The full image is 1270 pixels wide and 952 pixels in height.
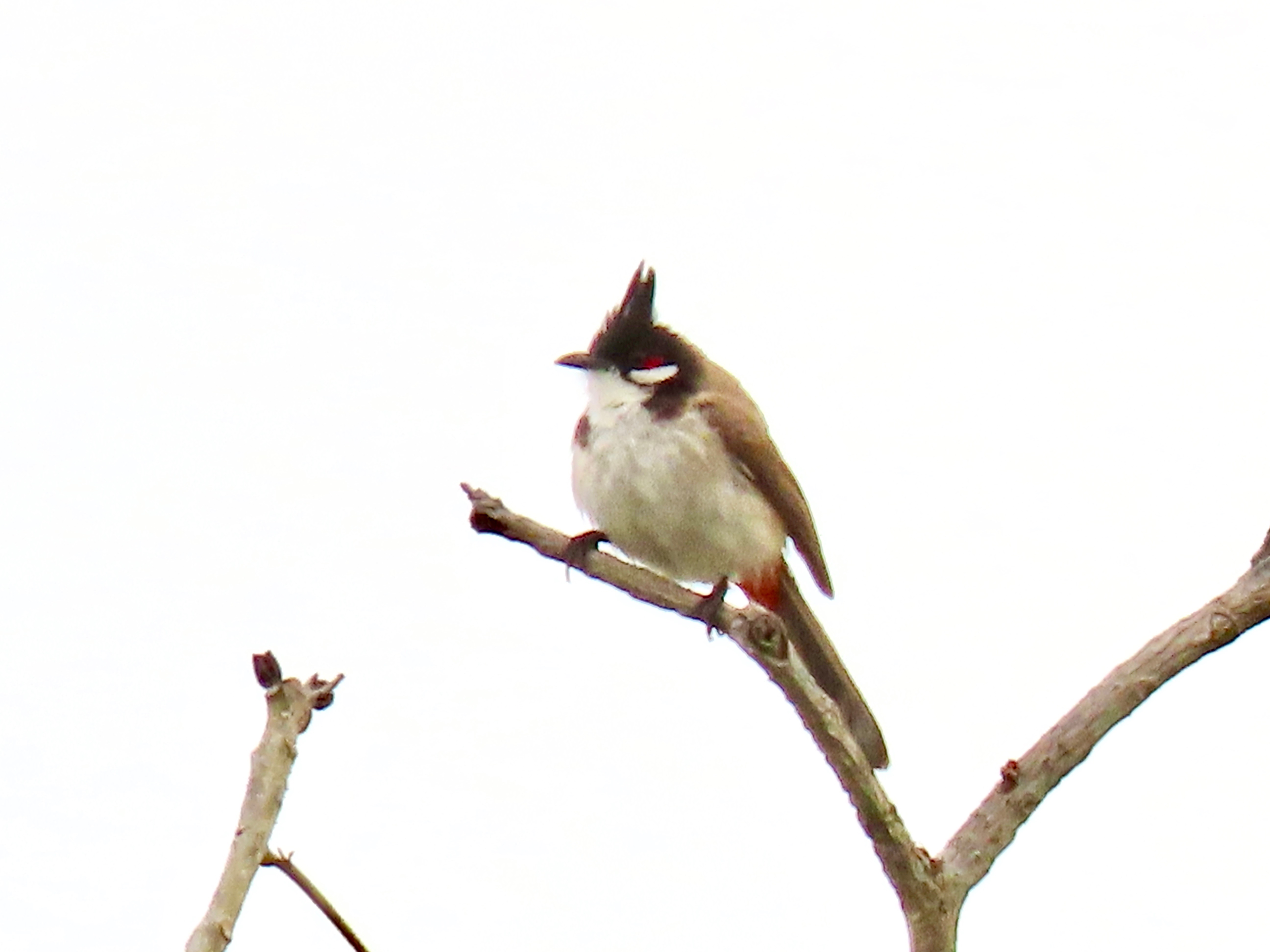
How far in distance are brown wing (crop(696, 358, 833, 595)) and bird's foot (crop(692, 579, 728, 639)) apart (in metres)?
1.35

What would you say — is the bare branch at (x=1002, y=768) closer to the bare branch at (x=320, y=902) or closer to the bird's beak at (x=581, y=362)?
the bare branch at (x=320, y=902)

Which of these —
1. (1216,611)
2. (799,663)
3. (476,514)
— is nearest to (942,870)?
(799,663)

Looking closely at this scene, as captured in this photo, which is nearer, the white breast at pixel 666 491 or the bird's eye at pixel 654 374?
the white breast at pixel 666 491

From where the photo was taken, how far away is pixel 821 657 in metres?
5.40

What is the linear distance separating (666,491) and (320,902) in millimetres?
2810

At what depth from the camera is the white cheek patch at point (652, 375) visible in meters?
5.17

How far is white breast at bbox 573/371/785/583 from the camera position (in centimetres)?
492

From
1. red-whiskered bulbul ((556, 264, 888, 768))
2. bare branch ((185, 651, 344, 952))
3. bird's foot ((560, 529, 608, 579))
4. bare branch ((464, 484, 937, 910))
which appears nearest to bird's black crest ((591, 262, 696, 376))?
red-whiskered bulbul ((556, 264, 888, 768))

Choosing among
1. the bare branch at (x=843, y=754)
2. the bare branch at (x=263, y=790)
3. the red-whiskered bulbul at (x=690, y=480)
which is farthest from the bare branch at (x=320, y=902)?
the red-whiskered bulbul at (x=690, y=480)

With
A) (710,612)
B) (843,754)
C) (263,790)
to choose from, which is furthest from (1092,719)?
(263,790)

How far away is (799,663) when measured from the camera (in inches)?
122

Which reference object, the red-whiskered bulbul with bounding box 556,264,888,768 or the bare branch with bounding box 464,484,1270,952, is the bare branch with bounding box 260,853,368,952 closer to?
the bare branch with bounding box 464,484,1270,952

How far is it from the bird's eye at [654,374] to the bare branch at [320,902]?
121 inches

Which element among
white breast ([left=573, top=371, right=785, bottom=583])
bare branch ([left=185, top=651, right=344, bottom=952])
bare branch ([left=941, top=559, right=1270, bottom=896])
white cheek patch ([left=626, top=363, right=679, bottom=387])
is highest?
white cheek patch ([left=626, top=363, right=679, bottom=387])
